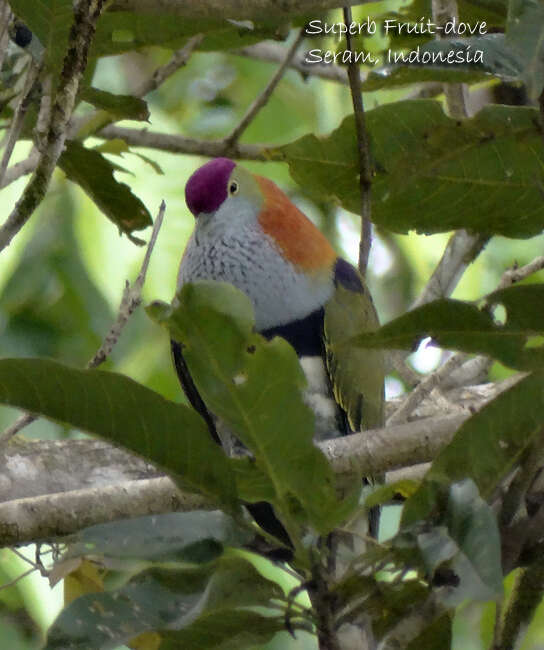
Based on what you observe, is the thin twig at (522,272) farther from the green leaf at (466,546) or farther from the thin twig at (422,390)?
the green leaf at (466,546)

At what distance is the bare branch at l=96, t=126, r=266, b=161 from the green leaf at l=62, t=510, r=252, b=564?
5.84 ft

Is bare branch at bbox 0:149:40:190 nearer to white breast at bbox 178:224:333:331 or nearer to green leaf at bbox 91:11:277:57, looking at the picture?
green leaf at bbox 91:11:277:57

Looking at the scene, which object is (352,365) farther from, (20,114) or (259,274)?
(20,114)

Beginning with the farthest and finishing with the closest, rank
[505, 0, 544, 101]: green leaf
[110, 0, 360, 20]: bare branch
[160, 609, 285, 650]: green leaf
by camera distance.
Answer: [110, 0, 360, 20]: bare branch
[160, 609, 285, 650]: green leaf
[505, 0, 544, 101]: green leaf

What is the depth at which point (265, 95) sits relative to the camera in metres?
3.09

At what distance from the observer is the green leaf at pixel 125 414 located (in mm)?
1551

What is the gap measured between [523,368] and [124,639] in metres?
0.69

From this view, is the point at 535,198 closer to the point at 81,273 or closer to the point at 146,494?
the point at 146,494

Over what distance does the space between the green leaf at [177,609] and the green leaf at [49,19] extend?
101 cm

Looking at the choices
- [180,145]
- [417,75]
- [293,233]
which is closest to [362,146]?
[417,75]

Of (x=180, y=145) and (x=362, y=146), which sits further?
(x=180, y=145)

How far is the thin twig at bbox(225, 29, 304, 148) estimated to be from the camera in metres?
3.01

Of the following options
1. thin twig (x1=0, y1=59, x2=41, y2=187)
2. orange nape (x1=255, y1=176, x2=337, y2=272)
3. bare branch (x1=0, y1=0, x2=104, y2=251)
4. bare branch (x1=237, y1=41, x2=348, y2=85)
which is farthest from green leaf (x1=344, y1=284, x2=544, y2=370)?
bare branch (x1=237, y1=41, x2=348, y2=85)

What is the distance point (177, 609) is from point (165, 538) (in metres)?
0.10
